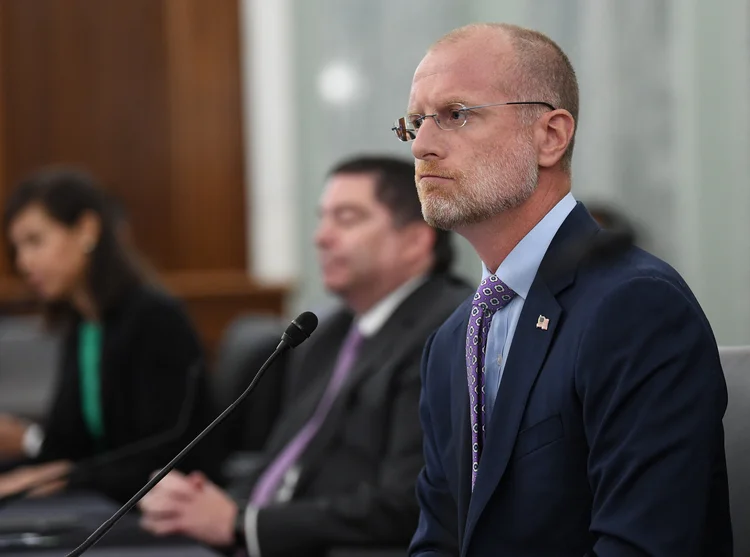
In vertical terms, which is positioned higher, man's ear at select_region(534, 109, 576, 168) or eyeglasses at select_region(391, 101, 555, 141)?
eyeglasses at select_region(391, 101, 555, 141)

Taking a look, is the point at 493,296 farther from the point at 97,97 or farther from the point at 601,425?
the point at 97,97

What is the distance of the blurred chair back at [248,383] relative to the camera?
11.1 ft

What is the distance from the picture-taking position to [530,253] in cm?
138

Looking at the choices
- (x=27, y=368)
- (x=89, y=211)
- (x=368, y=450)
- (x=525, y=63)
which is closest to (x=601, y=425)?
(x=525, y=63)

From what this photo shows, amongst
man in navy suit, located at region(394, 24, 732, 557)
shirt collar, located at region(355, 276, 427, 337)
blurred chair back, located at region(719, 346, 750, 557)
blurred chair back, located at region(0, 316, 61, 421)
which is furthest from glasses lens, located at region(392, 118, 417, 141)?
blurred chair back, located at region(0, 316, 61, 421)

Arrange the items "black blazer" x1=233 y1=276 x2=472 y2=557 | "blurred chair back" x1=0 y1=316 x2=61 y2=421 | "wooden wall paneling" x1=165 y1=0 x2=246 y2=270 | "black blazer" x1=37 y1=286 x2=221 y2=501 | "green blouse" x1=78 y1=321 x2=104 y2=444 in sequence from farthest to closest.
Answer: "wooden wall paneling" x1=165 y1=0 x2=246 y2=270 → "blurred chair back" x1=0 y1=316 x2=61 y2=421 → "green blouse" x1=78 y1=321 x2=104 y2=444 → "black blazer" x1=37 y1=286 x2=221 y2=501 → "black blazer" x1=233 y1=276 x2=472 y2=557

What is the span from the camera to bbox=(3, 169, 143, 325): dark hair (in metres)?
3.03

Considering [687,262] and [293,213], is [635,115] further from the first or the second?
[293,213]

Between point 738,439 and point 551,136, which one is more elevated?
point 551,136

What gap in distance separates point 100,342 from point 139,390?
0.22 m

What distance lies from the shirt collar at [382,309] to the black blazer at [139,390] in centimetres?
50

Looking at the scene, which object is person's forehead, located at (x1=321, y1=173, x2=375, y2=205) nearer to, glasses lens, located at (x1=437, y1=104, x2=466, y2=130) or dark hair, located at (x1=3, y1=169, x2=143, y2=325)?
dark hair, located at (x1=3, y1=169, x2=143, y2=325)

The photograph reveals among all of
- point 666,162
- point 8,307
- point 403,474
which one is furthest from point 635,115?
point 8,307

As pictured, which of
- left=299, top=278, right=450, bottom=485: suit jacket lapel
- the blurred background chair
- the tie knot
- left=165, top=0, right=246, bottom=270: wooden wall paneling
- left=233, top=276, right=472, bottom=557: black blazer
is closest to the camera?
the tie knot
